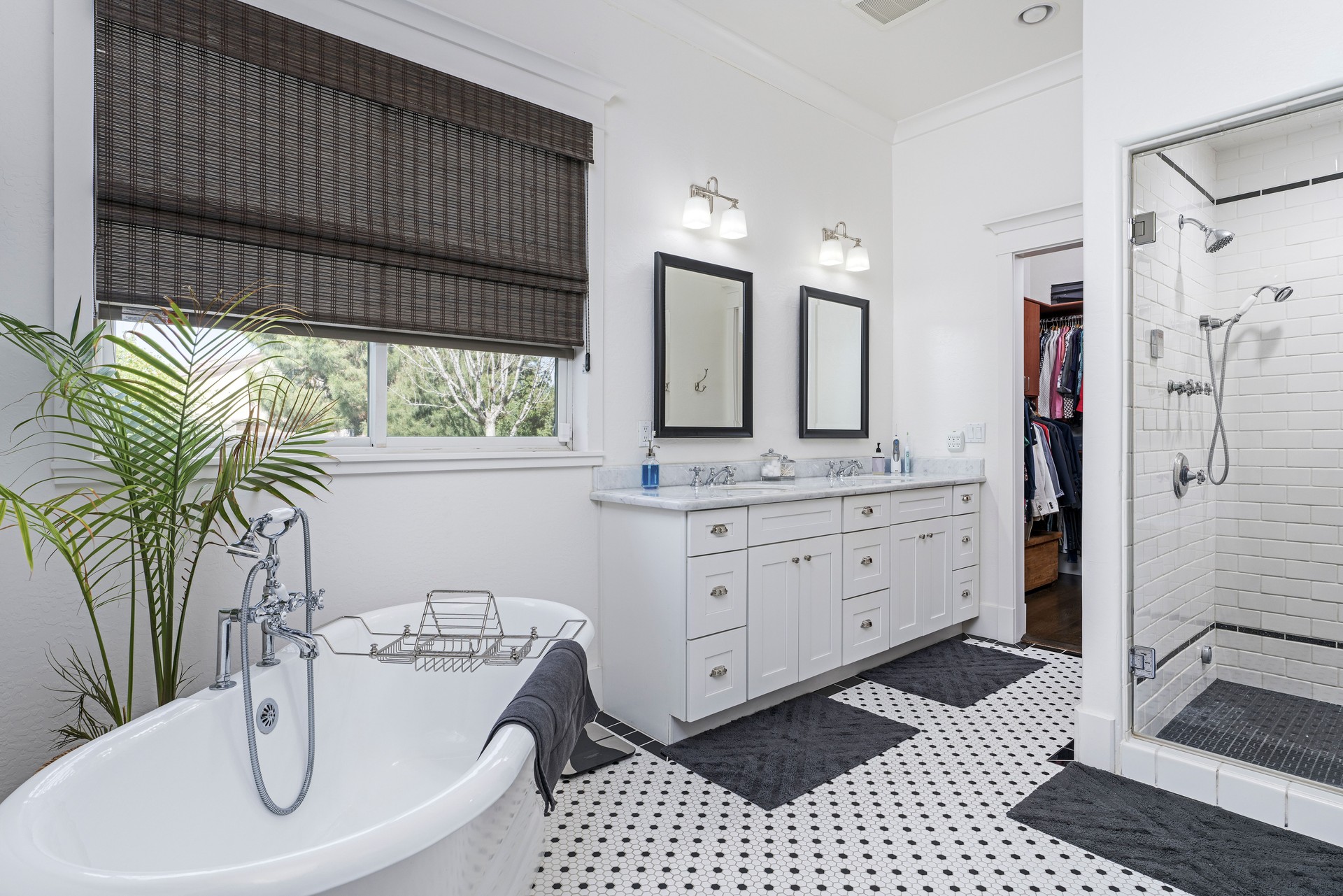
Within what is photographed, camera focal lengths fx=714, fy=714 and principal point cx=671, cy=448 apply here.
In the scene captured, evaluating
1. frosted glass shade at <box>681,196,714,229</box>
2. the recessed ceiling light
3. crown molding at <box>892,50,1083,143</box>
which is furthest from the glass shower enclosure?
frosted glass shade at <box>681,196,714,229</box>

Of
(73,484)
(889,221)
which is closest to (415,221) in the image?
(73,484)

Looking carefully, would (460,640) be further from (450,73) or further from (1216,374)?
(1216,374)

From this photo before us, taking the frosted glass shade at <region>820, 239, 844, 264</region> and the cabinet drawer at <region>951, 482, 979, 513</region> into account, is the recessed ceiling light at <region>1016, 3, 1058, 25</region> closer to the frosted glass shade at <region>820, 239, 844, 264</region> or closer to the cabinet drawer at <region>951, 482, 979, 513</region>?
the frosted glass shade at <region>820, 239, 844, 264</region>

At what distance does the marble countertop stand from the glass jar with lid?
0.10 feet

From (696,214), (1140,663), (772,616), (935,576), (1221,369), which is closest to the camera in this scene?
(1140,663)

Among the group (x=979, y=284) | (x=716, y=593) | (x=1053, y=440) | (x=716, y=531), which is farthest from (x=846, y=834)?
(x=1053, y=440)

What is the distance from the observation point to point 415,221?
2.40m

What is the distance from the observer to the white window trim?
180 cm

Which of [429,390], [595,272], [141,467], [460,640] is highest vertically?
[595,272]

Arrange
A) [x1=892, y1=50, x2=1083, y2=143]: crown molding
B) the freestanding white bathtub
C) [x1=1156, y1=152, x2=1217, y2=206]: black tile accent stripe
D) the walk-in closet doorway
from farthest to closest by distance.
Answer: the walk-in closet doorway < [x1=892, y1=50, x2=1083, y2=143]: crown molding < [x1=1156, y1=152, x2=1217, y2=206]: black tile accent stripe < the freestanding white bathtub

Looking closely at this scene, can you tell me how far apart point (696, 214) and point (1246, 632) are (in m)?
2.62

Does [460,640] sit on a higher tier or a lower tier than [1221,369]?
lower

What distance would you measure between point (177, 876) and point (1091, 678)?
2.54m

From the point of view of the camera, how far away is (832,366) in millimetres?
3898
